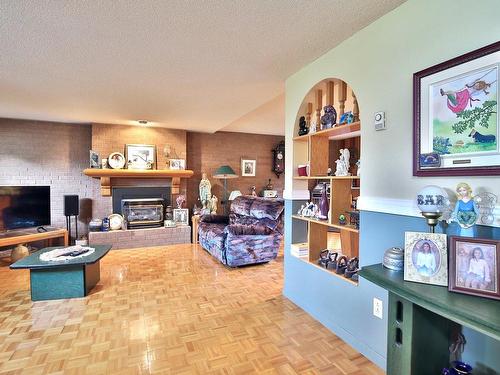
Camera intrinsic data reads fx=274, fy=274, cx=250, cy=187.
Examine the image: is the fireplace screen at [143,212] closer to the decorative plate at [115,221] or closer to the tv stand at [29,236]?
the decorative plate at [115,221]

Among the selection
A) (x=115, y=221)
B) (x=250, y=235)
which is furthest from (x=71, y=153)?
(x=250, y=235)

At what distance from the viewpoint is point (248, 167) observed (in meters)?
6.38

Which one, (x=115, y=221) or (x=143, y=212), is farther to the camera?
(x=143, y=212)

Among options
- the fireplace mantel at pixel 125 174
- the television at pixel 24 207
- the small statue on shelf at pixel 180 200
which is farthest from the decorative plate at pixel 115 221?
the small statue on shelf at pixel 180 200

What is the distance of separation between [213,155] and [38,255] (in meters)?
3.72

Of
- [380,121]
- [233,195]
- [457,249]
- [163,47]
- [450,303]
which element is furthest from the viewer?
[233,195]

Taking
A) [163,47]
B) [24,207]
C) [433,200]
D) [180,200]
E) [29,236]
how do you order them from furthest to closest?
[180,200]
[24,207]
[29,236]
[163,47]
[433,200]

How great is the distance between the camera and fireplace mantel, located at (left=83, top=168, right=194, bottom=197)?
4.66 metres

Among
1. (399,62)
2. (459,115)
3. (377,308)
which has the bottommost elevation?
(377,308)

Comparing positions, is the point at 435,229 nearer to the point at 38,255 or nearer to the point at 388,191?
the point at 388,191

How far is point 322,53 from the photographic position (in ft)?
7.02

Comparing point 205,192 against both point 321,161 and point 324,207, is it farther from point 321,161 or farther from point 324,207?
point 324,207

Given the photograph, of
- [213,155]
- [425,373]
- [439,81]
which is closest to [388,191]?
[439,81]

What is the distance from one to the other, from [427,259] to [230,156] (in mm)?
5254
